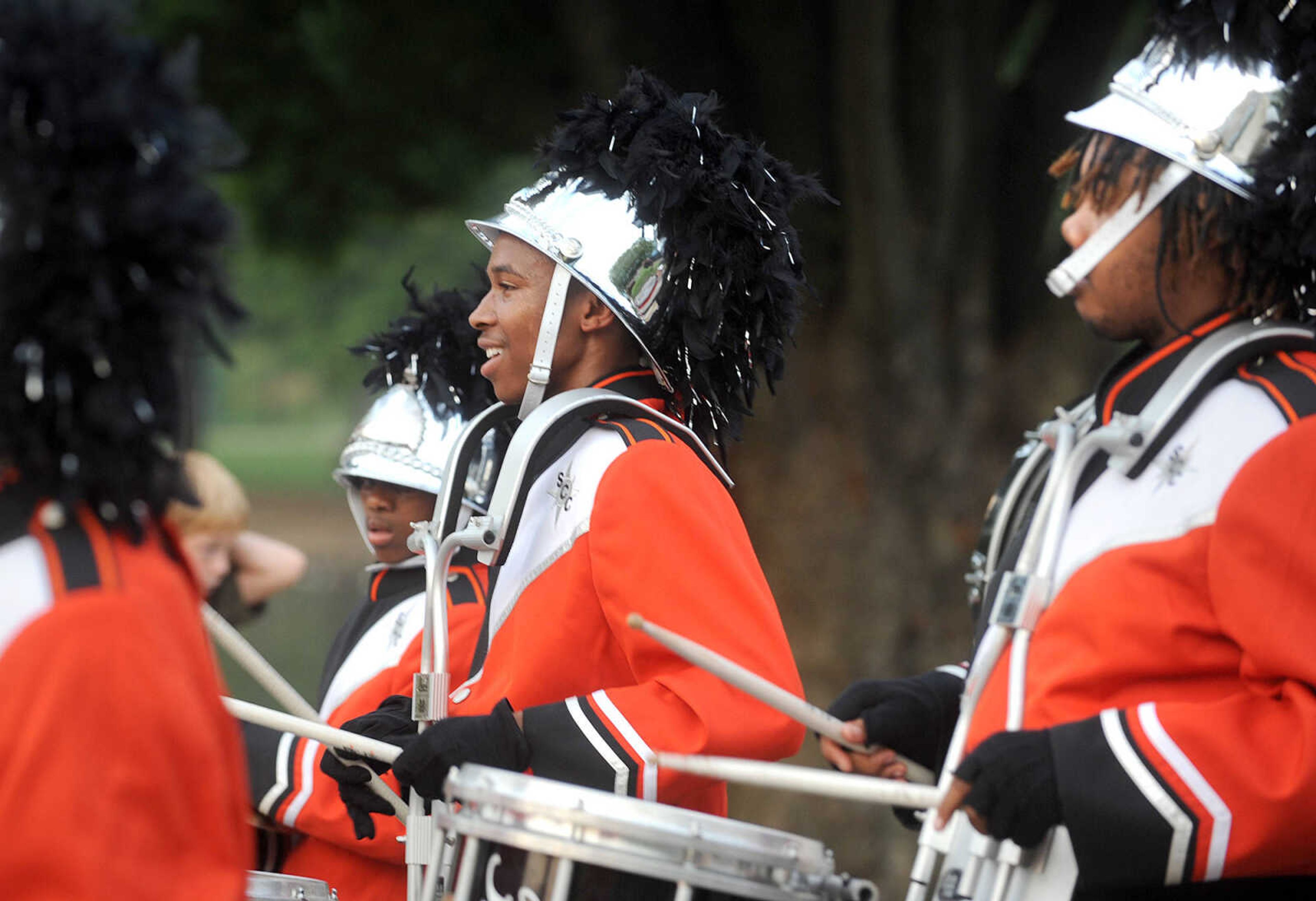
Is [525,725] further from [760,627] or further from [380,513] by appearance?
[380,513]

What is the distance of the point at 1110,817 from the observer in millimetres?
2240

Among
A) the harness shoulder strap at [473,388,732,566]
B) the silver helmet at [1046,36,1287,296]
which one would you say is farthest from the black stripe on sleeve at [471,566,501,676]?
the silver helmet at [1046,36,1287,296]

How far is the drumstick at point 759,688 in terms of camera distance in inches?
90.7

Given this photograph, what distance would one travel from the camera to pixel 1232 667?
236 cm

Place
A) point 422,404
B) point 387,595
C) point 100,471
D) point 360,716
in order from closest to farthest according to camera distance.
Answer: point 100,471 < point 360,716 < point 387,595 < point 422,404

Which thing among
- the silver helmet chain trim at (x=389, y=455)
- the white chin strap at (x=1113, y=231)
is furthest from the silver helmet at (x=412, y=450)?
the white chin strap at (x=1113, y=231)

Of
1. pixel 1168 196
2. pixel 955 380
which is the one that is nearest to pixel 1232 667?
pixel 1168 196

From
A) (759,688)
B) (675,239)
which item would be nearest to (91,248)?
(759,688)

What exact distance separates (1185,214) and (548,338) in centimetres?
130

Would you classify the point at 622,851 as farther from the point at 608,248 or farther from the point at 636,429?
the point at 608,248

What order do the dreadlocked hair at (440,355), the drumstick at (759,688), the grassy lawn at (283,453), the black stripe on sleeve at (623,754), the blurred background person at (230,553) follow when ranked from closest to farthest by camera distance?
1. the drumstick at (759,688)
2. the black stripe on sleeve at (623,754)
3. the blurred background person at (230,553)
4. the dreadlocked hair at (440,355)
5. the grassy lawn at (283,453)

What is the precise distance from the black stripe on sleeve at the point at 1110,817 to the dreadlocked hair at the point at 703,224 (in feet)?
4.34

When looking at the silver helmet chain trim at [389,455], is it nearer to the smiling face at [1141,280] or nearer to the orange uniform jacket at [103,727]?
the smiling face at [1141,280]

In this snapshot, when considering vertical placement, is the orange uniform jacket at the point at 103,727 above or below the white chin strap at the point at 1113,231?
below
